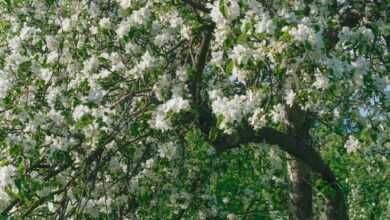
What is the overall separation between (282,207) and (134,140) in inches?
255

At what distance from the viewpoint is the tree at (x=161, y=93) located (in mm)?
5850

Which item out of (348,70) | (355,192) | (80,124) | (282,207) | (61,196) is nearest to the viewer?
(348,70)

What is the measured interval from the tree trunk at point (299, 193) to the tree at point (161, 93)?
0.82 metres

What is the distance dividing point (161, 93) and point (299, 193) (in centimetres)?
398

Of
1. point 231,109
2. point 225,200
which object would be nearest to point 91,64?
point 231,109

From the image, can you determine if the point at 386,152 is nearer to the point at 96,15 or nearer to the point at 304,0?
the point at 304,0

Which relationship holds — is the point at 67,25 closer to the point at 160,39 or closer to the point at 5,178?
the point at 160,39

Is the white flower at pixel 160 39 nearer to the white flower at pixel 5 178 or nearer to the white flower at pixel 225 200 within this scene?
the white flower at pixel 5 178

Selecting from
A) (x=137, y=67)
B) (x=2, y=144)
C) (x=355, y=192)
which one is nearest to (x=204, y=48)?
(x=137, y=67)

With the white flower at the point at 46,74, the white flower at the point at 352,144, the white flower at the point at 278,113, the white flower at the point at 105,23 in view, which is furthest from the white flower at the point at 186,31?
the white flower at the point at 352,144

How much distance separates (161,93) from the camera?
6852 millimetres

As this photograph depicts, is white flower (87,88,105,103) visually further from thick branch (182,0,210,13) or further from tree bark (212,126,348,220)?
tree bark (212,126,348,220)

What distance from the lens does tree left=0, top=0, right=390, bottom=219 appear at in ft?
19.2

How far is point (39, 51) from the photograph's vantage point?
8383 millimetres
